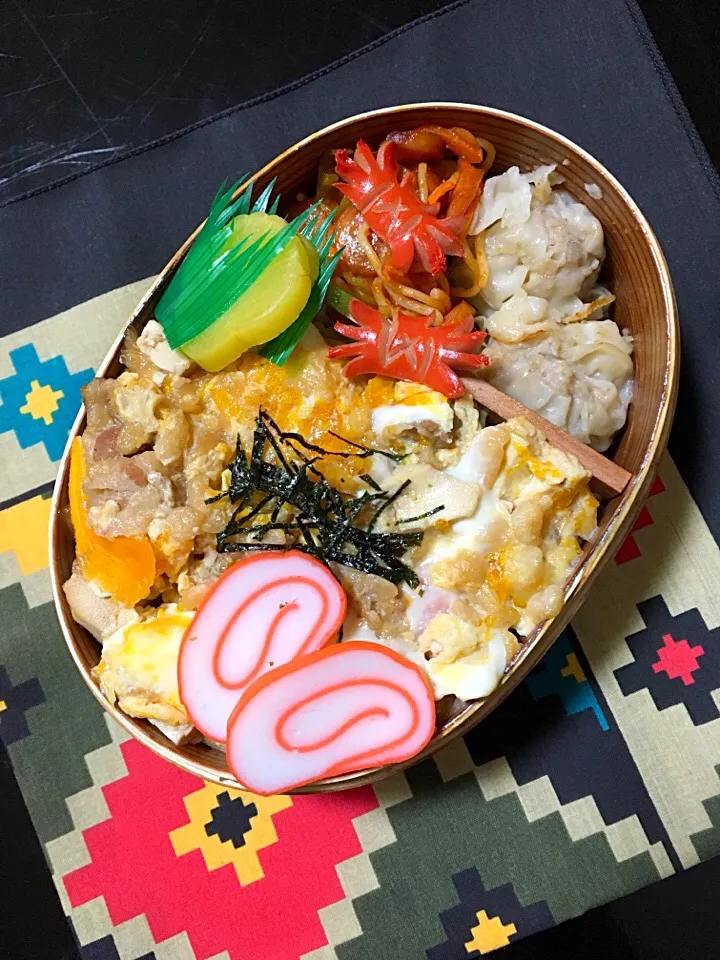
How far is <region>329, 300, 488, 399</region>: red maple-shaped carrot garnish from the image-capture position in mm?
1939

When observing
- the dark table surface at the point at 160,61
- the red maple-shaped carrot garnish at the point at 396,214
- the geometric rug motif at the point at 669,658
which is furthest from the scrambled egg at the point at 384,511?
the dark table surface at the point at 160,61

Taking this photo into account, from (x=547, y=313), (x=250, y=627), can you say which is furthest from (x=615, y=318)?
(x=250, y=627)

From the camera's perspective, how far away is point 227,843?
228cm

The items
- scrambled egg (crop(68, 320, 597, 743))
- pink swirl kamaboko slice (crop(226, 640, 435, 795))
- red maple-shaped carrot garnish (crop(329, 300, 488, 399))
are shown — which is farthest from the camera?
red maple-shaped carrot garnish (crop(329, 300, 488, 399))

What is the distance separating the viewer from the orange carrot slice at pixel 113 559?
5.97ft

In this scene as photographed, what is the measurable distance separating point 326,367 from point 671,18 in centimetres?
175

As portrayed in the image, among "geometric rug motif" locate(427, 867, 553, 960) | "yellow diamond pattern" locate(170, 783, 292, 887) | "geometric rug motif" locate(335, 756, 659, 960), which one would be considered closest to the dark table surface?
"yellow diamond pattern" locate(170, 783, 292, 887)

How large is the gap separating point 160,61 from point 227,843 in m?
2.52

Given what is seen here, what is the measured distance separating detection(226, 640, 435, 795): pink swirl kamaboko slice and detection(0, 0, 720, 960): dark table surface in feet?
6.00

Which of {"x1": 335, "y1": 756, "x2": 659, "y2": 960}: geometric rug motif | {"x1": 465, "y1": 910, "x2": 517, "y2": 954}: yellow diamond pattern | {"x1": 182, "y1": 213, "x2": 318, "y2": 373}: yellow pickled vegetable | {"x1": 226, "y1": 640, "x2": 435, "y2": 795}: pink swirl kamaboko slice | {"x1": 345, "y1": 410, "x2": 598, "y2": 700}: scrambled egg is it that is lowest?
{"x1": 465, "y1": 910, "x2": 517, "y2": 954}: yellow diamond pattern

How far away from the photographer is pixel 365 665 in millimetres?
1720

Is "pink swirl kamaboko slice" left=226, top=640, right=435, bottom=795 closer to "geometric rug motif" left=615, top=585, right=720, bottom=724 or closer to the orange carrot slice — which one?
the orange carrot slice

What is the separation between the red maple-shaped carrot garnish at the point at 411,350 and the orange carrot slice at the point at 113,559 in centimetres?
68

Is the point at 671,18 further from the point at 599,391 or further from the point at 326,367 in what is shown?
the point at 326,367
